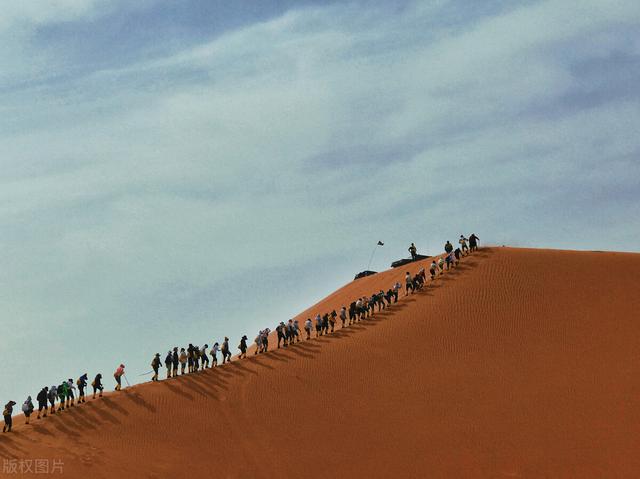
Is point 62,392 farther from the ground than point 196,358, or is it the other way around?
point 196,358

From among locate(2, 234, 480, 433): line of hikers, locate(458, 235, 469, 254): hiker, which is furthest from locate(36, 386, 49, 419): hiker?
locate(458, 235, 469, 254): hiker

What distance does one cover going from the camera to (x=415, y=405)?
29.9 m

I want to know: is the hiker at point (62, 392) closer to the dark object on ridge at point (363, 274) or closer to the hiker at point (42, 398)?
the hiker at point (42, 398)

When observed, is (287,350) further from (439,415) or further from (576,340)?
(576,340)

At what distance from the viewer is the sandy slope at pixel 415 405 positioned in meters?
26.8

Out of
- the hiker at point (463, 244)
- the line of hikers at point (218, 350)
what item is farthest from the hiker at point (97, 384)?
the hiker at point (463, 244)

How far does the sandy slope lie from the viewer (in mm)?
26797

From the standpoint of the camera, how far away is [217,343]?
31797 millimetres

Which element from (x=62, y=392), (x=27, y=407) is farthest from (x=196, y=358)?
(x=27, y=407)

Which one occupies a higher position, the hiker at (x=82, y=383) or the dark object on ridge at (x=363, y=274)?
the dark object on ridge at (x=363, y=274)

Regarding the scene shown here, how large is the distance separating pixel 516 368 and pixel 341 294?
18156 mm

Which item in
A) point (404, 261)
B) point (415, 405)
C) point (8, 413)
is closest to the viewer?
point (8, 413)

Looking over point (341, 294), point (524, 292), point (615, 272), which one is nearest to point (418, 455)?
point (524, 292)

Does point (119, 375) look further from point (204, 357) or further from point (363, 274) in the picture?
point (363, 274)
